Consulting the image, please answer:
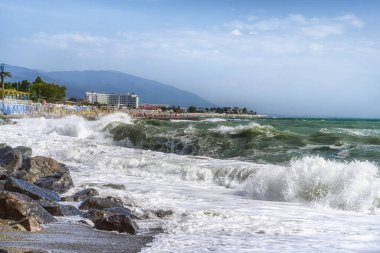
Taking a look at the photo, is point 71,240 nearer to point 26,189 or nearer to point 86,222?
point 86,222

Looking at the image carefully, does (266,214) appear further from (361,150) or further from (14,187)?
(361,150)

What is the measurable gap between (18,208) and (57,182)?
12.3 ft

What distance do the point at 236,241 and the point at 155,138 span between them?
2043 centimetres

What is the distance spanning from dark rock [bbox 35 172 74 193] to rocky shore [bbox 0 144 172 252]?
3.21 feet

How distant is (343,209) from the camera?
10.4 metres

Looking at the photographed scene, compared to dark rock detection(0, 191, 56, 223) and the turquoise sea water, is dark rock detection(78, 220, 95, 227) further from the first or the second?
the turquoise sea water

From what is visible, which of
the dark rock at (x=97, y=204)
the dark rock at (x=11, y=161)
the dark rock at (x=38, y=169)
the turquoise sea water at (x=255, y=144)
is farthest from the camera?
the turquoise sea water at (x=255, y=144)

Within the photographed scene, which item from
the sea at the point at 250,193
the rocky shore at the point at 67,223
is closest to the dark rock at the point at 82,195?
the rocky shore at the point at 67,223

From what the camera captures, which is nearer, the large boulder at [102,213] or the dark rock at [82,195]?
the large boulder at [102,213]

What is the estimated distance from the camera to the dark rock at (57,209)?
823 cm

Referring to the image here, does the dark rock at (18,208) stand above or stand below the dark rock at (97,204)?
above

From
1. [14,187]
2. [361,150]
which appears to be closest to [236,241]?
[14,187]

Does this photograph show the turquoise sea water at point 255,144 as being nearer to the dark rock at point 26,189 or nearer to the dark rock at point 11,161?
the dark rock at point 11,161

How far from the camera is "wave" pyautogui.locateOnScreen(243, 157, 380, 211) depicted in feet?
34.9
